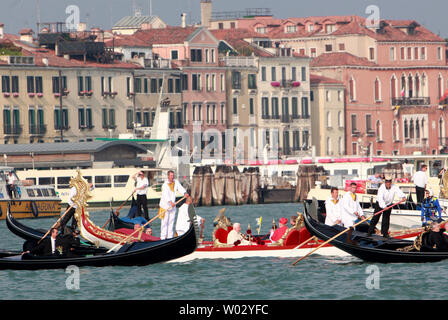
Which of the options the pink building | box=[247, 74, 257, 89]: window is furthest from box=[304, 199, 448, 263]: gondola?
box=[247, 74, 257, 89]: window

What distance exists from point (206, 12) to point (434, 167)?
141ft

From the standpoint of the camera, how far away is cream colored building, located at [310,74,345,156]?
279ft

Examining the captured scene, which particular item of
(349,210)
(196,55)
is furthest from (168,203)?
(196,55)

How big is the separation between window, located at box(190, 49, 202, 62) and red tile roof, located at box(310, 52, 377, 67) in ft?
39.9

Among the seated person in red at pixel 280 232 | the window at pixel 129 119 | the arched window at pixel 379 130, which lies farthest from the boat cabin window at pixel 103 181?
the arched window at pixel 379 130

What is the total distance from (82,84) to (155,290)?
44459 millimetres

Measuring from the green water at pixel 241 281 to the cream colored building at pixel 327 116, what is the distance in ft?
185

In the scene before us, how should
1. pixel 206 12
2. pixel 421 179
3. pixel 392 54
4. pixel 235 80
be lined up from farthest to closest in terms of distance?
1. pixel 206 12
2. pixel 392 54
3. pixel 235 80
4. pixel 421 179

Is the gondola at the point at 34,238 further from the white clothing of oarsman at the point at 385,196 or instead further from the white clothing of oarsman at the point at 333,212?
the white clothing of oarsman at the point at 385,196

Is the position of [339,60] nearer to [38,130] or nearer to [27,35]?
[27,35]

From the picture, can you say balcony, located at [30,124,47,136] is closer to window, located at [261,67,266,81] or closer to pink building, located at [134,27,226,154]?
pink building, located at [134,27,226,154]

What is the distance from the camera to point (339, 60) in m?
86.1

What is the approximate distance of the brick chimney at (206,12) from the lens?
292ft
